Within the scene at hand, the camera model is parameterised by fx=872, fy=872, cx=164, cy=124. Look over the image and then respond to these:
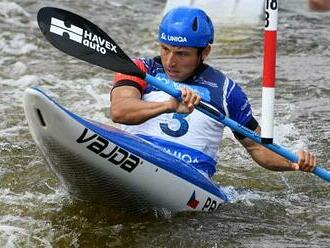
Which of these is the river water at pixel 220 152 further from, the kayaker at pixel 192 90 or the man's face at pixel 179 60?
the man's face at pixel 179 60

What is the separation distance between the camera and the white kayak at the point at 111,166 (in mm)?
4645

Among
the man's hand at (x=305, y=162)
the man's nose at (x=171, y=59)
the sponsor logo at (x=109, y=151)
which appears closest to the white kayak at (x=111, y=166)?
the sponsor logo at (x=109, y=151)

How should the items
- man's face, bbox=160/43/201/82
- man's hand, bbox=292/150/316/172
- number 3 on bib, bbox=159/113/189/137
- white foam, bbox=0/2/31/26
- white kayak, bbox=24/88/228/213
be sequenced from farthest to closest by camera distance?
1. white foam, bbox=0/2/31/26
2. number 3 on bib, bbox=159/113/189/137
3. man's face, bbox=160/43/201/82
4. man's hand, bbox=292/150/316/172
5. white kayak, bbox=24/88/228/213

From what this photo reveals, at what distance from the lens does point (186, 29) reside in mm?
5191

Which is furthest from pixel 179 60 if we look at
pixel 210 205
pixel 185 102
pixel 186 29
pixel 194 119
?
pixel 210 205

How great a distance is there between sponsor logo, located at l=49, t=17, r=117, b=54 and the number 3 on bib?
0.60m

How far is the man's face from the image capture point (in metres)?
5.22

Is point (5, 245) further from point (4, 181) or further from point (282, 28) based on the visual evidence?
Result: point (282, 28)

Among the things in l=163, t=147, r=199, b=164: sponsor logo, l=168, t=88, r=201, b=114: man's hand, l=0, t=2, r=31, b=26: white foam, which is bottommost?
l=0, t=2, r=31, b=26: white foam

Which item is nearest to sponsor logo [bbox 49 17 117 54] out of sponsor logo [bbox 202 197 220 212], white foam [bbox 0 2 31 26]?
sponsor logo [bbox 202 197 220 212]

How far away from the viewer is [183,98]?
15.6ft

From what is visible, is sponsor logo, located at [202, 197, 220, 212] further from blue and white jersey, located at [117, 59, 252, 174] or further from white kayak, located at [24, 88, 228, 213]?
blue and white jersey, located at [117, 59, 252, 174]

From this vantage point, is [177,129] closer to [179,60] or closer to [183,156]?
[183,156]

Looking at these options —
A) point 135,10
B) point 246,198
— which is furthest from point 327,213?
point 135,10
